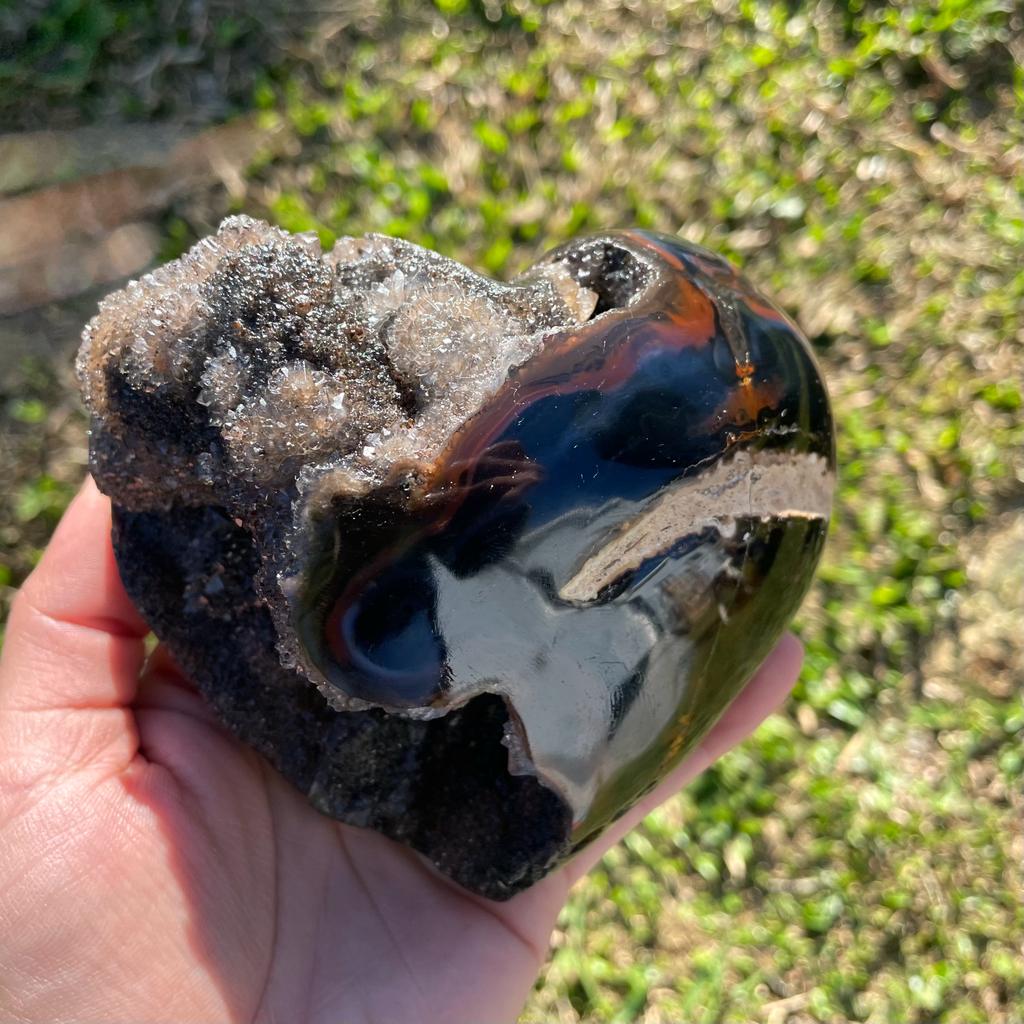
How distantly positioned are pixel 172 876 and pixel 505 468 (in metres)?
1.07

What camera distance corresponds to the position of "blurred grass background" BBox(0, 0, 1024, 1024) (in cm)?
289

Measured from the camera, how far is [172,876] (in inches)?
78.9

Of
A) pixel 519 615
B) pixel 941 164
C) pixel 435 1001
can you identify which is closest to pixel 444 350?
pixel 519 615

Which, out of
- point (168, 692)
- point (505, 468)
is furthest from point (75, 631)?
point (505, 468)

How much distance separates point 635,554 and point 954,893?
1.82 m

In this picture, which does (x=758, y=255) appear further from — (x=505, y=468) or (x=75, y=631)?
(x=75, y=631)

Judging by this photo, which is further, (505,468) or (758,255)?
(758,255)

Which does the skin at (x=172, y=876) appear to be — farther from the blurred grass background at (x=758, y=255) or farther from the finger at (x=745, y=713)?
the blurred grass background at (x=758, y=255)

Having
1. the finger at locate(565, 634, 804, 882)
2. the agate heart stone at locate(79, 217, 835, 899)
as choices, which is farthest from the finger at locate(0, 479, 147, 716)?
the finger at locate(565, 634, 804, 882)

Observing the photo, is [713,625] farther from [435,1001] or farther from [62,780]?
[62,780]

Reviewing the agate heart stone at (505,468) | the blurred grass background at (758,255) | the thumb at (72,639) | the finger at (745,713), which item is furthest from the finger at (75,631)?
the finger at (745,713)

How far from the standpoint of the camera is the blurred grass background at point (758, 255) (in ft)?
9.47

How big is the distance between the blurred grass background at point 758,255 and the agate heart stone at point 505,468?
115 centimetres

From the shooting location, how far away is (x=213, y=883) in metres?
2.05
